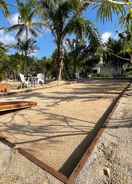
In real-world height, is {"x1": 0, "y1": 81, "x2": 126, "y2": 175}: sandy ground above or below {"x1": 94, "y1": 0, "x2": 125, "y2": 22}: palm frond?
below

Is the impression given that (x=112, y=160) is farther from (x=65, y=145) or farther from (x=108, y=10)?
(x=108, y=10)

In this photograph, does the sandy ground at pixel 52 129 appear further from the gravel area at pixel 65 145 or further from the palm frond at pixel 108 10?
the palm frond at pixel 108 10

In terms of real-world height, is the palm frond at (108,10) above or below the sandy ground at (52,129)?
above

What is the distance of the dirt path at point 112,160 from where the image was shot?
2.14 metres

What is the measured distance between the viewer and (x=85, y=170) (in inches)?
89.9


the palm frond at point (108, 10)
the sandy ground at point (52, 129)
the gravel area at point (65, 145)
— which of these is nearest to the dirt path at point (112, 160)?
the gravel area at point (65, 145)

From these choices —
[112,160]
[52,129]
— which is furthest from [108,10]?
[52,129]

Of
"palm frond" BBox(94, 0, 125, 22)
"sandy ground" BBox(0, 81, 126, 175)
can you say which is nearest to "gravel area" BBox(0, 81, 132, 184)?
"sandy ground" BBox(0, 81, 126, 175)

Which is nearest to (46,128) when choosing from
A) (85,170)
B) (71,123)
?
(71,123)

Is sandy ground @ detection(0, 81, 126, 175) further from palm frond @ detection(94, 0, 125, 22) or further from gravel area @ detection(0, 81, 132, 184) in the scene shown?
palm frond @ detection(94, 0, 125, 22)

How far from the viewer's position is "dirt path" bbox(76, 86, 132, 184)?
2.14 metres

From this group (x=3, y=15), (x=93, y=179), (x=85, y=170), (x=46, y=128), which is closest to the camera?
(x=93, y=179)

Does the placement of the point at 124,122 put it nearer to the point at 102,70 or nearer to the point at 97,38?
the point at 97,38

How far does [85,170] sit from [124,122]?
72.2 inches
